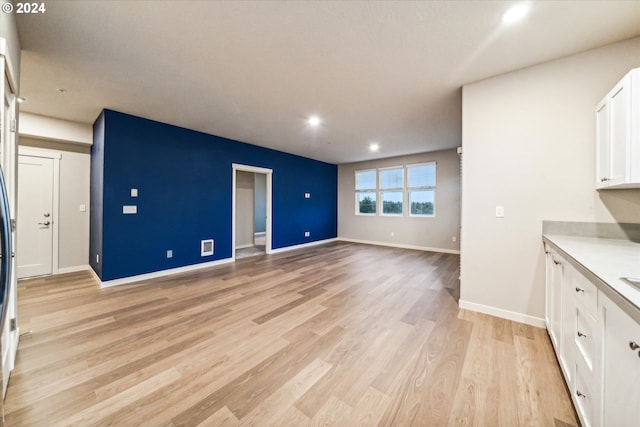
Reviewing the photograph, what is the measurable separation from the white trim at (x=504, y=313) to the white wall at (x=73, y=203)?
631 cm

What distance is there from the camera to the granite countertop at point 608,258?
94 cm

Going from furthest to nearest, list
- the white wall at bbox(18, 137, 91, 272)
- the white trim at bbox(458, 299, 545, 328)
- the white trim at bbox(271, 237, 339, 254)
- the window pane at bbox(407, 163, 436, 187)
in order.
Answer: the window pane at bbox(407, 163, 436, 187) → the white trim at bbox(271, 237, 339, 254) → the white wall at bbox(18, 137, 91, 272) → the white trim at bbox(458, 299, 545, 328)

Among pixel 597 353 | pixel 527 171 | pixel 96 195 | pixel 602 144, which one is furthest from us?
pixel 96 195

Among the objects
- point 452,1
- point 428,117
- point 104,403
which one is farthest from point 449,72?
point 104,403

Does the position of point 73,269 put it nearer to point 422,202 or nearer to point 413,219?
point 413,219

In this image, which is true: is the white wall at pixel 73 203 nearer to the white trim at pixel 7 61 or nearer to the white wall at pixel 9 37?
the white wall at pixel 9 37

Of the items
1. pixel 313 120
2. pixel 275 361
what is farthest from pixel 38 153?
pixel 275 361

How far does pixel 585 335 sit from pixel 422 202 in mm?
5445

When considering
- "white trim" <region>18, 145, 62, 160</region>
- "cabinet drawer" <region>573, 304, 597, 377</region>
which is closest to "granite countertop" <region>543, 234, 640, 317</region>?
"cabinet drawer" <region>573, 304, 597, 377</region>

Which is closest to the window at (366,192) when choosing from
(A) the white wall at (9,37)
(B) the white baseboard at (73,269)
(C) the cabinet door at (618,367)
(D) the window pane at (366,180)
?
(D) the window pane at (366,180)

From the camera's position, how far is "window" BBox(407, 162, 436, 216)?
6.25m

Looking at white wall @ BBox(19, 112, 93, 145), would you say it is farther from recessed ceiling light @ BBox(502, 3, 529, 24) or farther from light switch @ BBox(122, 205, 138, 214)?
recessed ceiling light @ BBox(502, 3, 529, 24)

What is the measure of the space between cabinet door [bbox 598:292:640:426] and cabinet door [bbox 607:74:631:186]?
1.29 m

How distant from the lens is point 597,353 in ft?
3.50
